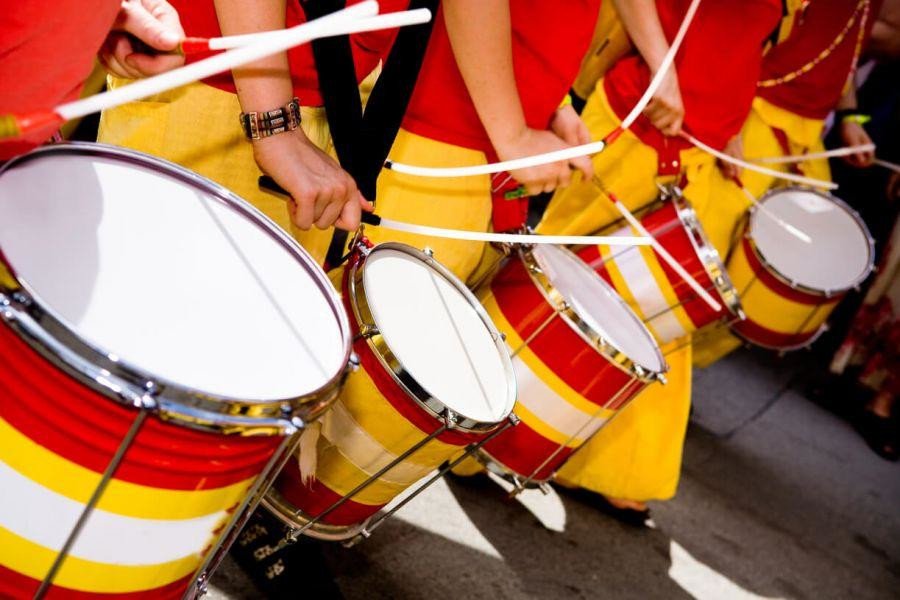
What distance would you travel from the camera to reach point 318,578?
1769mm

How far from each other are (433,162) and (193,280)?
73cm

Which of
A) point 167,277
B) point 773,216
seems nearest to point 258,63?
point 167,277

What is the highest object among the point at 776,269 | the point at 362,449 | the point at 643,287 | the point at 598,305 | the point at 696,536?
the point at 362,449

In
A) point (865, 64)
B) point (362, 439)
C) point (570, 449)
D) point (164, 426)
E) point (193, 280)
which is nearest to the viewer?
point (164, 426)

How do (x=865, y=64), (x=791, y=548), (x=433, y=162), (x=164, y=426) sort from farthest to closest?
(x=865, y=64) < (x=791, y=548) < (x=433, y=162) < (x=164, y=426)

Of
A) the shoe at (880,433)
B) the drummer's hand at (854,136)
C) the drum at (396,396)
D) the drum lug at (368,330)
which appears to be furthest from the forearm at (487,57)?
the shoe at (880,433)

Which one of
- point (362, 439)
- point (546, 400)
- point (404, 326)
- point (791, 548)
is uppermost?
point (404, 326)

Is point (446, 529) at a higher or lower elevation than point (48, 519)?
lower

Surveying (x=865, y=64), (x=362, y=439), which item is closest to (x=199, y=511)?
(x=362, y=439)

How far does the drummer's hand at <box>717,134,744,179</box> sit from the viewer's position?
9.26ft

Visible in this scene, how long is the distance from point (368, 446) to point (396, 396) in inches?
5.0

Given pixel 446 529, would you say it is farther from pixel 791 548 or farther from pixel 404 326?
pixel 791 548

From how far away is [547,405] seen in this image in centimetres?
185

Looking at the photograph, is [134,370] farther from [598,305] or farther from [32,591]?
[598,305]
